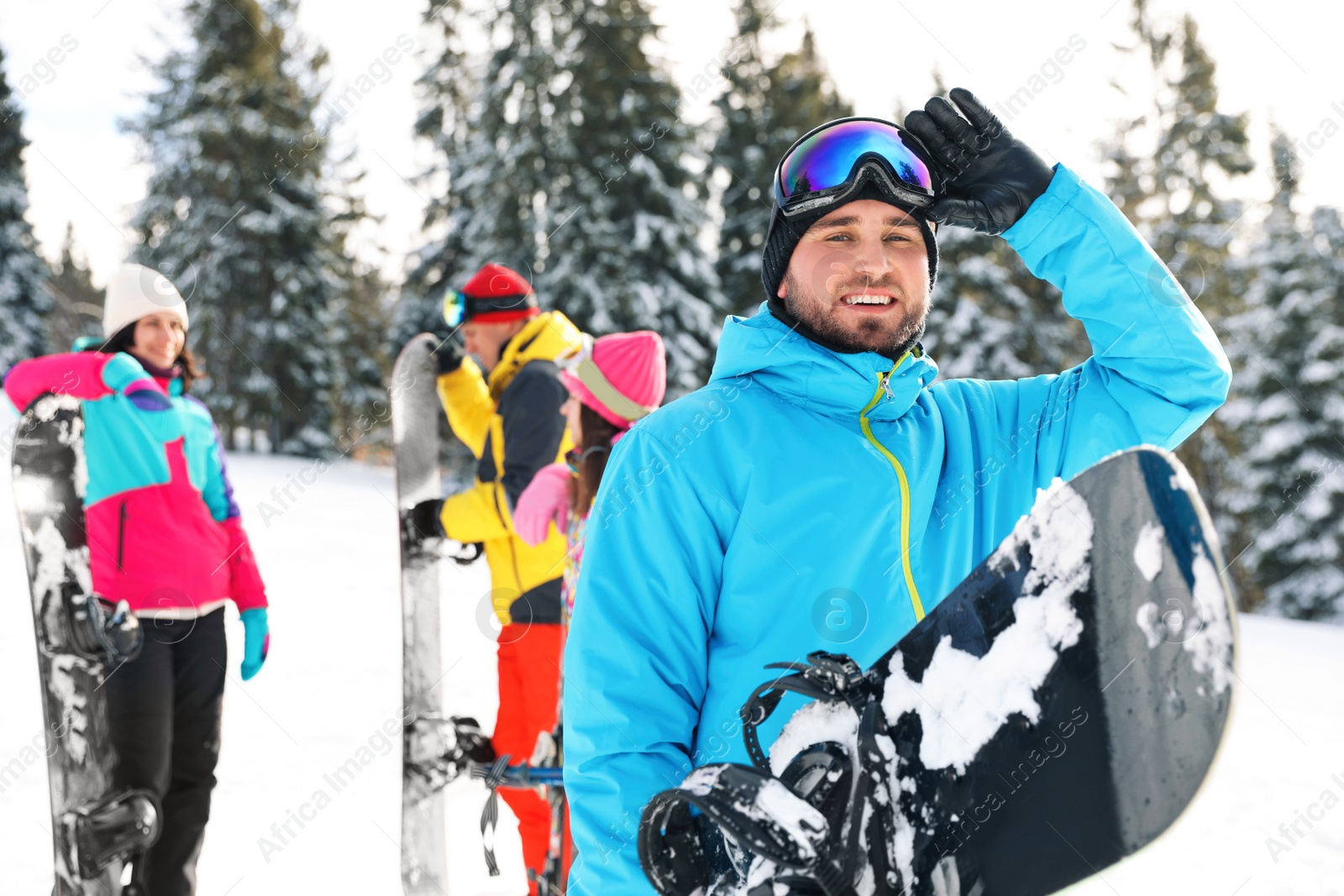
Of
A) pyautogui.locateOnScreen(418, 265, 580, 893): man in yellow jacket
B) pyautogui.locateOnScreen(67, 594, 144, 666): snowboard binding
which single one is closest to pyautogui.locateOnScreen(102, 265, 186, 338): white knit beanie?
pyautogui.locateOnScreen(67, 594, 144, 666): snowboard binding

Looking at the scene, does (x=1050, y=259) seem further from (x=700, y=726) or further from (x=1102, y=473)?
(x=700, y=726)

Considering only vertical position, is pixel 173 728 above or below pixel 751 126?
below

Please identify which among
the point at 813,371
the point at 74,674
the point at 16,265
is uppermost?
the point at 813,371

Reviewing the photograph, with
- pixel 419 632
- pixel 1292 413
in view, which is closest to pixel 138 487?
pixel 419 632

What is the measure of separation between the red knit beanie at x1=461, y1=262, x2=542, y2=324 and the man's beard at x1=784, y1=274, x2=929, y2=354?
9.61ft

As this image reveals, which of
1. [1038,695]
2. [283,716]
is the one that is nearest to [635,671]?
[1038,695]

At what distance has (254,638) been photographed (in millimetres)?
3746

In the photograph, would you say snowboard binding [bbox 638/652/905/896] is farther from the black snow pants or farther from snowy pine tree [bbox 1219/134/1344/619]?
snowy pine tree [bbox 1219/134/1344/619]

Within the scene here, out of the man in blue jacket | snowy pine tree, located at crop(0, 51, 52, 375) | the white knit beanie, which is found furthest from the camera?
snowy pine tree, located at crop(0, 51, 52, 375)

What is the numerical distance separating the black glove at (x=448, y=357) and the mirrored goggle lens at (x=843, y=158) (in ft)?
10.8

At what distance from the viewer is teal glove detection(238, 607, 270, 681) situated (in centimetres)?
372

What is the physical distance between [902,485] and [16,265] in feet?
107

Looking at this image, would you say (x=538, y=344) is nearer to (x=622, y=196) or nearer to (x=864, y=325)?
(x=864, y=325)

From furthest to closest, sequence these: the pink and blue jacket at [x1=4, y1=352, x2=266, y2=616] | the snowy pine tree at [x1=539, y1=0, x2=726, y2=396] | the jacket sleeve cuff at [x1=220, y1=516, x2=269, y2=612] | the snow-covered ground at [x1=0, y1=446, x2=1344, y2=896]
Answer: the snowy pine tree at [x1=539, y1=0, x2=726, y2=396]
the snow-covered ground at [x1=0, y1=446, x2=1344, y2=896]
the jacket sleeve cuff at [x1=220, y1=516, x2=269, y2=612]
the pink and blue jacket at [x1=4, y1=352, x2=266, y2=616]
